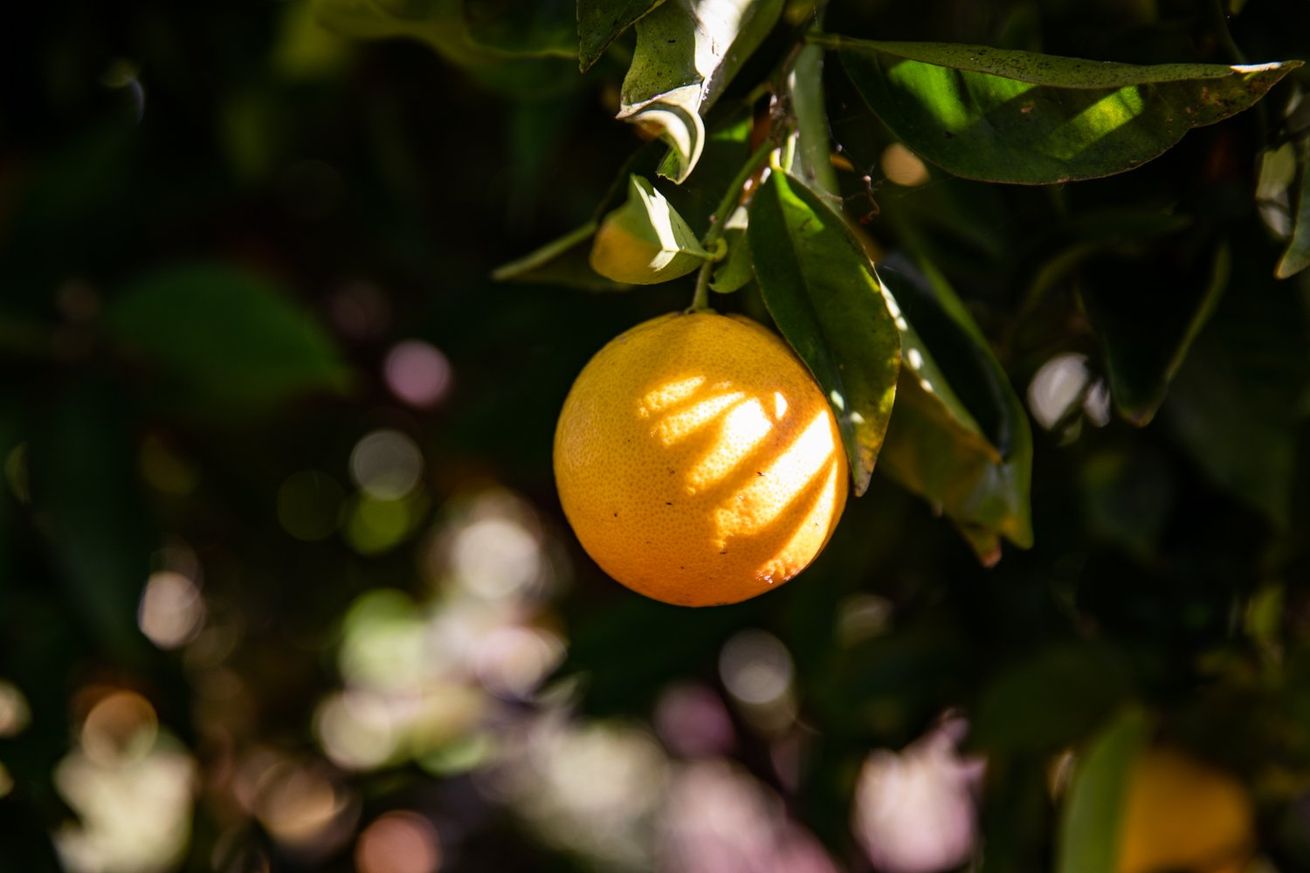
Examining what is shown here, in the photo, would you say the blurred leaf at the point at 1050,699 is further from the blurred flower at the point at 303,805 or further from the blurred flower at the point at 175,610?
the blurred flower at the point at 175,610

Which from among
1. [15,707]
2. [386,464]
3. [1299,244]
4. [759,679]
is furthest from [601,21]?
[759,679]

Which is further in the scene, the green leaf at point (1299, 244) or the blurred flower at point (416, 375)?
the blurred flower at point (416, 375)

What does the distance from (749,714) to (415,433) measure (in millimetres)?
728

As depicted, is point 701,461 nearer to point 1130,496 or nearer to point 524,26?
point 524,26

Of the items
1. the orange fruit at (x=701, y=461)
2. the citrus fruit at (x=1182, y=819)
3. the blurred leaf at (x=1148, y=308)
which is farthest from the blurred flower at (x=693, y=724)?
the orange fruit at (x=701, y=461)

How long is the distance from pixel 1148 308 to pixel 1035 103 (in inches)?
7.9

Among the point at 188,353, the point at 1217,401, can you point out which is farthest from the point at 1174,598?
the point at 188,353

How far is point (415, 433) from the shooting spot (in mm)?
1545

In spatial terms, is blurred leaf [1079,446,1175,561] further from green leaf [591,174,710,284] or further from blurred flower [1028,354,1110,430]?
green leaf [591,174,710,284]

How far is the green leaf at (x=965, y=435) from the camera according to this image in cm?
52

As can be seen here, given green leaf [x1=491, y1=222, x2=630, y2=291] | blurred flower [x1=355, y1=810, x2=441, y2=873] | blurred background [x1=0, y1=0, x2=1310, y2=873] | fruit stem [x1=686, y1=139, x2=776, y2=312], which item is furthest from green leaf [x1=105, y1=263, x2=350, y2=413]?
blurred flower [x1=355, y1=810, x2=441, y2=873]

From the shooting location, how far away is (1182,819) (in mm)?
882

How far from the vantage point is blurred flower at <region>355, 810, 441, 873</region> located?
67.7 inches

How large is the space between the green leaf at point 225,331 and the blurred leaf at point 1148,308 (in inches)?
24.8
